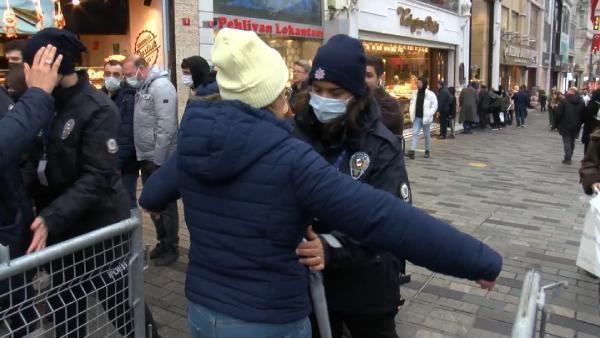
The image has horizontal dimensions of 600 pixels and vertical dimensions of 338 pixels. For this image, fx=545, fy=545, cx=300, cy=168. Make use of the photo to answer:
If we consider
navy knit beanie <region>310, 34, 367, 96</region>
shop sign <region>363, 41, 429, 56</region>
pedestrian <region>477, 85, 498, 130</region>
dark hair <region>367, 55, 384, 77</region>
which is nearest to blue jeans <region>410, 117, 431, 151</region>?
shop sign <region>363, 41, 429, 56</region>

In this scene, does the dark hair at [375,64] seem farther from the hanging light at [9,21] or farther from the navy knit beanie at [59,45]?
the hanging light at [9,21]

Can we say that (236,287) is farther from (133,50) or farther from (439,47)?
(439,47)

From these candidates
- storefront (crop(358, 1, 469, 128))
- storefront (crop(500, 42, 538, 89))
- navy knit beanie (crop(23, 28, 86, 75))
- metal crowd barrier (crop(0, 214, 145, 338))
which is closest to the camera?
metal crowd barrier (crop(0, 214, 145, 338))

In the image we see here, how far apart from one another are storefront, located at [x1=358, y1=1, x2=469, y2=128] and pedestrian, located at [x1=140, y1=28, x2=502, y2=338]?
12896mm

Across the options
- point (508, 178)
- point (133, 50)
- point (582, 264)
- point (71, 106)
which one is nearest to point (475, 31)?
point (508, 178)

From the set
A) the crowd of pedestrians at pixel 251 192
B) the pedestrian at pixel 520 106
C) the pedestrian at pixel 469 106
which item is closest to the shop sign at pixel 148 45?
the crowd of pedestrians at pixel 251 192

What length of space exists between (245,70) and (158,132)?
3457 mm

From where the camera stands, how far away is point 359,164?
2.25m

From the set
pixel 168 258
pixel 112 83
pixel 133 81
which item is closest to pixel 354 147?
pixel 168 258

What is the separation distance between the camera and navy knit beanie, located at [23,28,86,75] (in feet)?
8.15

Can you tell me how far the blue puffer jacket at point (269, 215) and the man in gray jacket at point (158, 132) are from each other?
3342mm

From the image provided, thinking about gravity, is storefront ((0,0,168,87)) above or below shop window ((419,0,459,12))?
below

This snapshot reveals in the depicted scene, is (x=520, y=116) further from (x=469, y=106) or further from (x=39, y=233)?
(x=39, y=233)

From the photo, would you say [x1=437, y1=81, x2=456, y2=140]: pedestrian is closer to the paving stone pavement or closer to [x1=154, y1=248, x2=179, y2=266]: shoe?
the paving stone pavement
